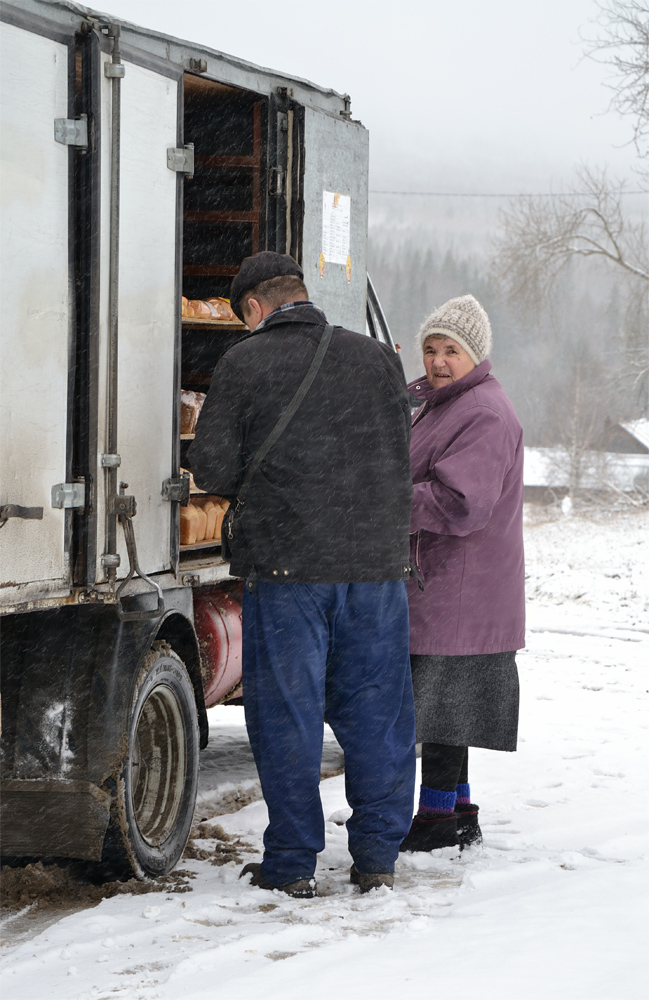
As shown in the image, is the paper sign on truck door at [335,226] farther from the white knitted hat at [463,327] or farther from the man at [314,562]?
the man at [314,562]

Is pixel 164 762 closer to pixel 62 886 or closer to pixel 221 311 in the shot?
pixel 62 886

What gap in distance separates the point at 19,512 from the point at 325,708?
1273 millimetres

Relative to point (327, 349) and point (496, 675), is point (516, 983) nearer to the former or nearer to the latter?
point (496, 675)

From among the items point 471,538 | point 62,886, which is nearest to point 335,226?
point 471,538

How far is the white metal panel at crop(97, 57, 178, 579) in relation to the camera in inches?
149

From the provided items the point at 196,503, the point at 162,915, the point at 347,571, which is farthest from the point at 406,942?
the point at 196,503

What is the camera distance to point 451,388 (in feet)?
14.0

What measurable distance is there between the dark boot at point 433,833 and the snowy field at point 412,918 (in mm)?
58

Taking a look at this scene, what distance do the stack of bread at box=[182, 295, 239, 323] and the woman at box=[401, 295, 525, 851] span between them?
1223mm

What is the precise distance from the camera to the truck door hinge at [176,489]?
13.7 feet

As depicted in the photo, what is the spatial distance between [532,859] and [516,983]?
1370 millimetres

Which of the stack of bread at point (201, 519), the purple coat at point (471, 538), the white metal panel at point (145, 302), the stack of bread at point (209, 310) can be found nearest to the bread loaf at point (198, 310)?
the stack of bread at point (209, 310)

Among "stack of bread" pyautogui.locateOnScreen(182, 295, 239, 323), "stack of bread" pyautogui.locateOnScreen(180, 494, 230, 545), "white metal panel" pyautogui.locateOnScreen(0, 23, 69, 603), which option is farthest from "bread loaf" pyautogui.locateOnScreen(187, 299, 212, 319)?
"white metal panel" pyautogui.locateOnScreen(0, 23, 69, 603)

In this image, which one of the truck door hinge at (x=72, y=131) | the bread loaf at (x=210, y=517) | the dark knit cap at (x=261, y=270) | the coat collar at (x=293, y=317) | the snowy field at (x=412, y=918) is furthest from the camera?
the bread loaf at (x=210, y=517)
